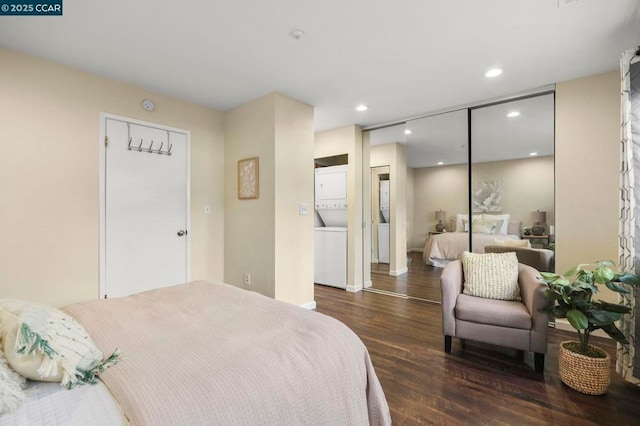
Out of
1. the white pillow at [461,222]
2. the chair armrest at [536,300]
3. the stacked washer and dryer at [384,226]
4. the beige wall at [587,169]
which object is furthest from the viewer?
the stacked washer and dryer at [384,226]

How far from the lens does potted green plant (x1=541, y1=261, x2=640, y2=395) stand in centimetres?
184

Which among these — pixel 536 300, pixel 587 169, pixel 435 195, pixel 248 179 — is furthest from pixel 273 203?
pixel 587 169

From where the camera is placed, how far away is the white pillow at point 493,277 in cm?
246

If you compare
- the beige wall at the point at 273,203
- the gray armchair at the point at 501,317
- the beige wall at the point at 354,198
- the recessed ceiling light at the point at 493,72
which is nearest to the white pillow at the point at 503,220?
the gray armchair at the point at 501,317

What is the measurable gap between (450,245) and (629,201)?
6.61ft

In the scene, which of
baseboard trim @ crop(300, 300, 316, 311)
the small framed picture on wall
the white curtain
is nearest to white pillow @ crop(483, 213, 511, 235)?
the white curtain

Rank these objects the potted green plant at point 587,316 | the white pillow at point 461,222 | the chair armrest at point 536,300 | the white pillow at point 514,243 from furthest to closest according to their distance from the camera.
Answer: the white pillow at point 461,222 → the white pillow at point 514,243 → the chair armrest at point 536,300 → the potted green plant at point 587,316

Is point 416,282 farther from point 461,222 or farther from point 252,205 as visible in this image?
point 252,205

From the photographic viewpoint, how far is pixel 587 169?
280 cm

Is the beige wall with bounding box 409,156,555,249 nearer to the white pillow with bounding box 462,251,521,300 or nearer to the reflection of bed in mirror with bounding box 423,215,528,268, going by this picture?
the reflection of bed in mirror with bounding box 423,215,528,268

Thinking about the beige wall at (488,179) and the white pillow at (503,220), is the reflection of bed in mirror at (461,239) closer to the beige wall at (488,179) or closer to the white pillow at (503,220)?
the white pillow at (503,220)

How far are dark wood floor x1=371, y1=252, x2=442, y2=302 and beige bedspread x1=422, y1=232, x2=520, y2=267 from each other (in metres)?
0.14

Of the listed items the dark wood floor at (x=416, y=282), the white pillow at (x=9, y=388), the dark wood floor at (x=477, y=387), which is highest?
the white pillow at (x=9, y=388)

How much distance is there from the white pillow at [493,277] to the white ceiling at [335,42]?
5.83 ft
